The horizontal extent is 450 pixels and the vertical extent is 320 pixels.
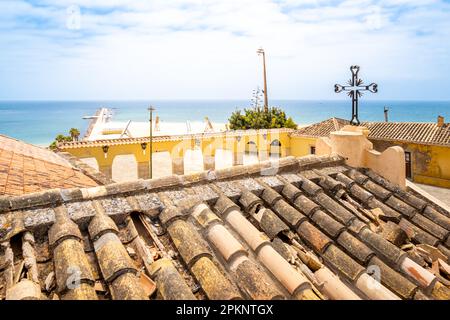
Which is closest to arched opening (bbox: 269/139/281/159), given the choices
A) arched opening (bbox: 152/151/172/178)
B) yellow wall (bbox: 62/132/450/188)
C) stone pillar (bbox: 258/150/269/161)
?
stone pillar (bbox: 258/150/269/161)

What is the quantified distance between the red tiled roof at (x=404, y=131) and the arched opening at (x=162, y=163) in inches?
470

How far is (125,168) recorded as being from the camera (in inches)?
1019

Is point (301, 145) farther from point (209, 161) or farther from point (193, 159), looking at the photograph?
point (193, 159)

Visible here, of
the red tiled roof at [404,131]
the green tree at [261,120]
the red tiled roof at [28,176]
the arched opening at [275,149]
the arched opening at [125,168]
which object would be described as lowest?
the arched opening at [125,168]

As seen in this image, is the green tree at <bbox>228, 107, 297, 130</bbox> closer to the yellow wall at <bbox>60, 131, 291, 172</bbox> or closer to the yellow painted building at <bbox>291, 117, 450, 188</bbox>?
the yellow wall at <bbox>60, 131, 291, 172</bbox>

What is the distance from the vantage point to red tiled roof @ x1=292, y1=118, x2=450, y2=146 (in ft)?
79.6

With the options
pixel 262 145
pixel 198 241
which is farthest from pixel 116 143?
pixel 198 241

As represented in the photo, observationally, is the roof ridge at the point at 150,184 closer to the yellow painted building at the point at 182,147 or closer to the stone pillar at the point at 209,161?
the yellow painted building at the point at 182,147

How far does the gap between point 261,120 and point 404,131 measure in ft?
43.3

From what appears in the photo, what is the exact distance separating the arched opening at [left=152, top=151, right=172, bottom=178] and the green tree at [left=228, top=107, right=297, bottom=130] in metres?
11.3

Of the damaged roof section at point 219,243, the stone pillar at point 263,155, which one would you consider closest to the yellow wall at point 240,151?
the stone pillar at point 263,155

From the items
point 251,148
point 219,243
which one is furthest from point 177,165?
point 219,243

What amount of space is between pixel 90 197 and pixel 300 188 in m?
3.01

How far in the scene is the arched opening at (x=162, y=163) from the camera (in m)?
24.6
